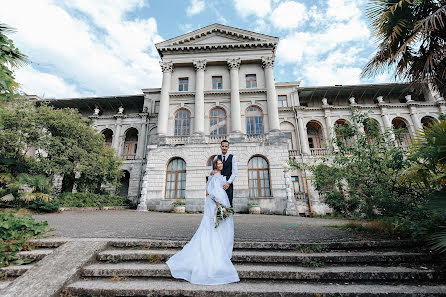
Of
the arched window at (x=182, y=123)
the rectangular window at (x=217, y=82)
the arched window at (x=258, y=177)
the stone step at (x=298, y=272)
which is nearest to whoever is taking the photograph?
the stone step at (x=298, y=272)

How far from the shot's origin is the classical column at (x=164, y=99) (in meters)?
17.2

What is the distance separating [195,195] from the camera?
48.3ft

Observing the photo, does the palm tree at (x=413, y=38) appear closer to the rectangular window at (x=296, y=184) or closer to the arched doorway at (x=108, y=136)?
the rectangular window at (x=296, y=184)

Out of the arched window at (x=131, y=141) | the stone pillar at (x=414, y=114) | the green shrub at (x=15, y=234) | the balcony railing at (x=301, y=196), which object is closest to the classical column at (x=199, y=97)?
the balcony railing at (x=301, y=196)

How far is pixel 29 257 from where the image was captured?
395cm

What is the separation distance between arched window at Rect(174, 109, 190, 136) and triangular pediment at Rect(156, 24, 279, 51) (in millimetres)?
6657

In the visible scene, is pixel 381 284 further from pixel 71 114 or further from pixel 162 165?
pixel 71 114

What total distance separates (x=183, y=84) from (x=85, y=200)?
503 inches

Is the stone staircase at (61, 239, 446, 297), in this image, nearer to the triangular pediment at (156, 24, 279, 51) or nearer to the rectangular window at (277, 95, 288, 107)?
the triangular pediment at (156, 24, 279, 51)

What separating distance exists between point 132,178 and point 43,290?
18349 millimetres

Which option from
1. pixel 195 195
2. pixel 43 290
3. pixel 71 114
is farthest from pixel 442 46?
pixel 71 114

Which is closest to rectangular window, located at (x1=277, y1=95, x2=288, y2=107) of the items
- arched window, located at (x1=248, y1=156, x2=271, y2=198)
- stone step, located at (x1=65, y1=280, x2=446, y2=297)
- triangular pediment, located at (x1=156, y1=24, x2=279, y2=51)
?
triangular pediment, located at (x1=156, y1=24, x2=279, y2=51)

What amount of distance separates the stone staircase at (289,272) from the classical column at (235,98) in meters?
12.9

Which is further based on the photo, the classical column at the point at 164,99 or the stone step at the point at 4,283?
the classical column at the point at 164,99
